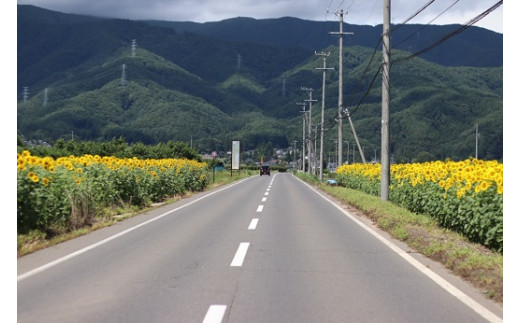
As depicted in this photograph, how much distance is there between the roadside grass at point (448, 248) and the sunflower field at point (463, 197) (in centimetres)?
24

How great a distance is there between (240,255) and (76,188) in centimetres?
513

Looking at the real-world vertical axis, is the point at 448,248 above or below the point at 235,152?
below

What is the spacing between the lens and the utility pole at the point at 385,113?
732 inches

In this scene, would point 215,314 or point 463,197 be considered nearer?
point 215,314

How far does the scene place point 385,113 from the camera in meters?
19.1

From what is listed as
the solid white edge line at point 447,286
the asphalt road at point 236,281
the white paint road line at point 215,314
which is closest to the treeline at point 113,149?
the asphalt road at point 236,281

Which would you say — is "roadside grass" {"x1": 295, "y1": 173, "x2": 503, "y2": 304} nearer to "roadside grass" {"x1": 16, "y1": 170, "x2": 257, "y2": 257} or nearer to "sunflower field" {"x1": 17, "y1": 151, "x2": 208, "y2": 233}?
"roadside grass" {"x1": 16, "y1": 170, "x2": 257, "y2": 257}

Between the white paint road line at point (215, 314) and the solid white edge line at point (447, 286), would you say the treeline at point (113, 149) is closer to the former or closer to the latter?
the solid white edge line at point (447, 286)

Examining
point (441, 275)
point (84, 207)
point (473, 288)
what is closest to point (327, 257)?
point (441, 275)

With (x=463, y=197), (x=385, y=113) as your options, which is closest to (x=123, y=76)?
(x=385, y=113)

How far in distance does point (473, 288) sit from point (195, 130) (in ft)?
485

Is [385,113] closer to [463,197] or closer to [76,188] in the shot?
[463,197]

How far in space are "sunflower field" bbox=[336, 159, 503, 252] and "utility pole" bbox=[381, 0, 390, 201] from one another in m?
1.31

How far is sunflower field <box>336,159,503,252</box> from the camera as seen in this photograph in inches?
356
